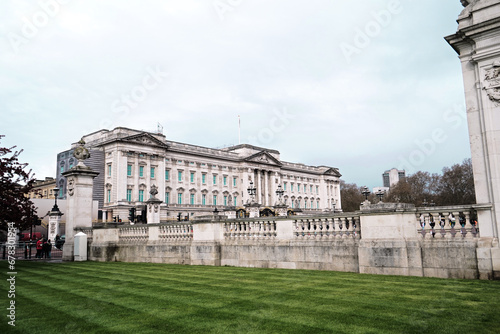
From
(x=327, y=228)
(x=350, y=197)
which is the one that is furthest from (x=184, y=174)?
(x=327, y=228)

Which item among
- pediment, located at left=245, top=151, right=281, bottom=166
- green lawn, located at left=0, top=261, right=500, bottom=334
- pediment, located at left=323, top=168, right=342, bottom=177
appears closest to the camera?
green lawn, located at left=0, top=261, right=500, bottom=334

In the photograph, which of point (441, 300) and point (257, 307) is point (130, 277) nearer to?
point (257, 307)

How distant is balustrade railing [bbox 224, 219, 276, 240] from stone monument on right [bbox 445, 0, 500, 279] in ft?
21.6

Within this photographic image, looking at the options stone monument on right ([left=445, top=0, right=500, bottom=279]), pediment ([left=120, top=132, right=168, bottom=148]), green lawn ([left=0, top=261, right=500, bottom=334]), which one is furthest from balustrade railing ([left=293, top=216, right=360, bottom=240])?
pediment ([left=120, top=132, right=168, bottom=148])

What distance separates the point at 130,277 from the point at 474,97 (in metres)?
11.1

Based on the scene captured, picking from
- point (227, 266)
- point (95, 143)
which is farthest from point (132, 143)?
point (227, 266)

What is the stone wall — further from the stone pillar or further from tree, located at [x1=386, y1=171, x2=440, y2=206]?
tree, located at [x1=386, y1=171, x2=440, y2=206]

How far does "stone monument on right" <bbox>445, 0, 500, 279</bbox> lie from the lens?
10.1 meters

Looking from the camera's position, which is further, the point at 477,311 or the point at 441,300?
the point at 441,300

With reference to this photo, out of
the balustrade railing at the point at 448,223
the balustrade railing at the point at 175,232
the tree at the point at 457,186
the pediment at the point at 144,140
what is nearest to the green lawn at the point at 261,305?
the balustrade railing at the point at 448,223

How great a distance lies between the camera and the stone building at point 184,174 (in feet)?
240

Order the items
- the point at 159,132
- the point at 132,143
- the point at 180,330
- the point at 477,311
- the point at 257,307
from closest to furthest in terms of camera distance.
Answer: the point at 180,330
the point at 477,311
the point at 257,307
the point at 132,143
the point at 159,132

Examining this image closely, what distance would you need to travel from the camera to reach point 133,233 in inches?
741

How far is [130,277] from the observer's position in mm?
11570
